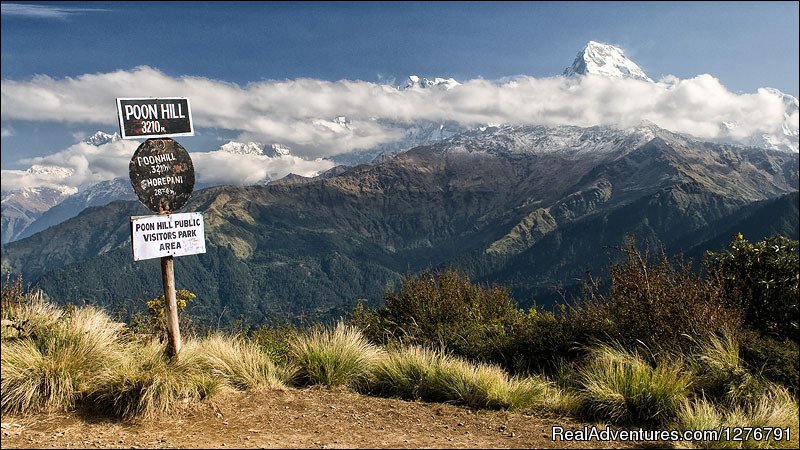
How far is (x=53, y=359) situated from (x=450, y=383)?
581 centimetres

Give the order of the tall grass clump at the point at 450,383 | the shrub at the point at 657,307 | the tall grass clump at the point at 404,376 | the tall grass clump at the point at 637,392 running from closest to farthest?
1. the tall grass clump at the point at 637,392
2. the tall grass clump at the point at 450,383
3. the tall grass clump at the point at 404,376
4. the shrub at the point at 657,307

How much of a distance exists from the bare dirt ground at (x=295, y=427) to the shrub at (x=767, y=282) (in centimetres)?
436

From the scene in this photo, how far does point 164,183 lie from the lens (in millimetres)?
8688

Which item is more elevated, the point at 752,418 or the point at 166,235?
the point at 166,235

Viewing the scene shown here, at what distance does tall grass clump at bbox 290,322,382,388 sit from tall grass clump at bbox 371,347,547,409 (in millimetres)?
264

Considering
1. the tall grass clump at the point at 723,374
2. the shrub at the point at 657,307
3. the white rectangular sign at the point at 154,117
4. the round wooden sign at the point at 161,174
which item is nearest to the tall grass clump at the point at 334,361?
the round wooden sign at the point at 161,174

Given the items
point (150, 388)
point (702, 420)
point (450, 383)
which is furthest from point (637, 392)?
point (150, 388)

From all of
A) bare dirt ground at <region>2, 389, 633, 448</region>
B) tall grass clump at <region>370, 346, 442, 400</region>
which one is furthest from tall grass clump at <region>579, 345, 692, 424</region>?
tall grass clump at <region>370, 346, 442, 400</region>

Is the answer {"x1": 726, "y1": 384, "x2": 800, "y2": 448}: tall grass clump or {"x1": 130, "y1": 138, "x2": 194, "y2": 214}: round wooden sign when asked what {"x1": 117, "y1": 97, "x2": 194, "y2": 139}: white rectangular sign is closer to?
{"x1": 130, "y1": 138, "x2": 194, "y2": 214}: round wooden sign

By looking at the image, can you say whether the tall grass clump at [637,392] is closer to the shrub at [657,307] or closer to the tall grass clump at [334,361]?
the shrub at [657,307]

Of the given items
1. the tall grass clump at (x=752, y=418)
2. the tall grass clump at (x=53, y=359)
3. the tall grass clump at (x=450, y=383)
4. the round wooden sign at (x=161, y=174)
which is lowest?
the tall grass clump at (x=752, y=418)

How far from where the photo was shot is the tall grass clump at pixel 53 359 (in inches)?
273

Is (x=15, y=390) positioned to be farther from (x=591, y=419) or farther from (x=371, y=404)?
(x=591, y=419)

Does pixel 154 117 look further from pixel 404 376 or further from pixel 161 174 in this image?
pixel 404 376
